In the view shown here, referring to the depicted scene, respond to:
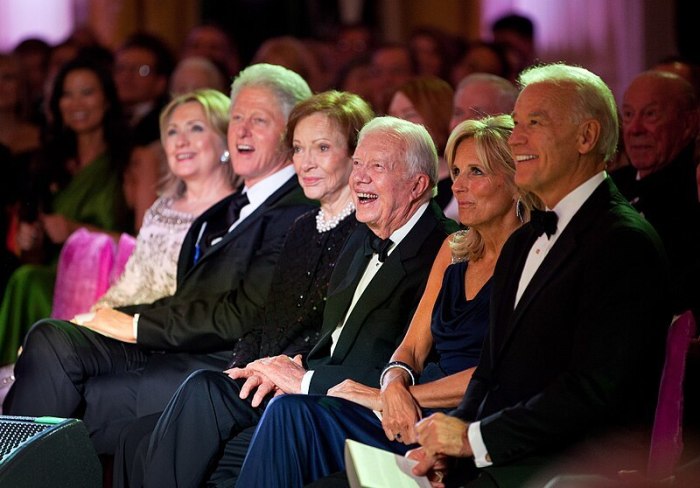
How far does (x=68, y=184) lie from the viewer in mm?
6109

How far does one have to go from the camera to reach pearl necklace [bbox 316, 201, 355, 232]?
13.9 ft

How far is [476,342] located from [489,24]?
19.5ft

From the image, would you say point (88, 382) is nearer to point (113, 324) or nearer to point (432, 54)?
point (113, 324)

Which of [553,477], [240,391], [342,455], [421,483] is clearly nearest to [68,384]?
[240,391]

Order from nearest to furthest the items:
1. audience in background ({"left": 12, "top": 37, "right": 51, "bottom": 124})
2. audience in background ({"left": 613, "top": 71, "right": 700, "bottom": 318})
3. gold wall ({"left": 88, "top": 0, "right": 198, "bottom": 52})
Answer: audience in background ({"left": 613, "top": 71, "right": 700, "bottom": 318}) < audience in background ({"left": 12, "top": 37, "right": 51, "bottom": 124}) < gold wall ({"left": 88, "top": 0, "right": 198, "bottom": 52})

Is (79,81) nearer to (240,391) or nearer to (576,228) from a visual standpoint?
(240,391)

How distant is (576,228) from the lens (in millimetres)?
3008

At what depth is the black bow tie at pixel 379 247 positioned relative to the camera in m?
3.81

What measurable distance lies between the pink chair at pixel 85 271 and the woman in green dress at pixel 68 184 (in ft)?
0.53

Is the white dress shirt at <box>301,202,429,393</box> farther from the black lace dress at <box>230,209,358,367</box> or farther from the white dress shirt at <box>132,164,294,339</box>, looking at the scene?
the white dress shirt at <box>132,164,294,339</box>

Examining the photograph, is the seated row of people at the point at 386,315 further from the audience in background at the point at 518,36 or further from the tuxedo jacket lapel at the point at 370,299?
the audience in background at the point at 518,36

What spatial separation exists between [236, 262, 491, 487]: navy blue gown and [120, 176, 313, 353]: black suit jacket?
106 cm

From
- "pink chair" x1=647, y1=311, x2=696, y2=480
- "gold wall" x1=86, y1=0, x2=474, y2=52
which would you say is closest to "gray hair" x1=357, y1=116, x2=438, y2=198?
"pink chair" x1=647, y1=311, x2=696, y2=480

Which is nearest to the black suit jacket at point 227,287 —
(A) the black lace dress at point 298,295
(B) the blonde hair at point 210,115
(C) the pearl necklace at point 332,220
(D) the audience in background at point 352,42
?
(A) the black lace dress at point 298,295
